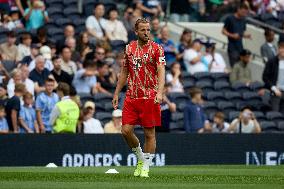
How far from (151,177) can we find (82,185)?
6.67 feet

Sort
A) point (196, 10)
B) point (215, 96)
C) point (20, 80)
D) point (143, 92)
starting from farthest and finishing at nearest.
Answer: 1. point (196, 10)
2. point (215, 96)
3. point (20, 80)
4. point (143, 92)

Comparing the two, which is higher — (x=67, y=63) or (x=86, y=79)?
(x=67, y=63)

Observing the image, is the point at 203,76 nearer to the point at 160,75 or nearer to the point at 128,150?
the point at 128,150

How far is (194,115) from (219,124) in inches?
37.5

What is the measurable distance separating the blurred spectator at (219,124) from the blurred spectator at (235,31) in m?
3.61

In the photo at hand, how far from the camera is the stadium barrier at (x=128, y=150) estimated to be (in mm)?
21438

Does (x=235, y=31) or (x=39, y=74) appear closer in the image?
(x=39, y=74)

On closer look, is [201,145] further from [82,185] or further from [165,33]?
[82,185]

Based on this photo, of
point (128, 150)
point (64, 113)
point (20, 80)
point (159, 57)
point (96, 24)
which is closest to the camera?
point (159, 57)

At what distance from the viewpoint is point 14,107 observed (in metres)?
21.7

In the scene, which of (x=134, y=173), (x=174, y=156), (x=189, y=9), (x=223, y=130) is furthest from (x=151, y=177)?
(x=189, y=9)

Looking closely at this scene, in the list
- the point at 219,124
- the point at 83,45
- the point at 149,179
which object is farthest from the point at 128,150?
the point at 149,179

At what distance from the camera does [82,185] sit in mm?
13898

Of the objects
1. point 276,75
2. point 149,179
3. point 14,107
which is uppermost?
point 276,75
